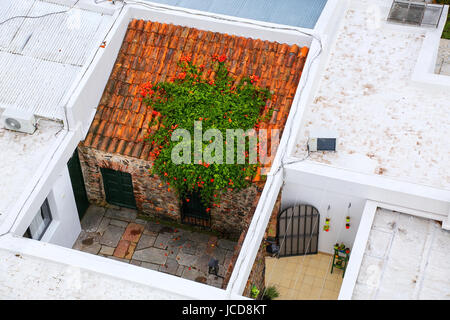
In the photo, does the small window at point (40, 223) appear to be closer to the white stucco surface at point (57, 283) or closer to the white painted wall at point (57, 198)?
the white painted wall at point (57, 198)

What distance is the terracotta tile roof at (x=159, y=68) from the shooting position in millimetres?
15570

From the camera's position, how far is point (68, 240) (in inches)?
642

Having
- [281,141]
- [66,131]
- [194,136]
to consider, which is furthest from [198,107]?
[66,131]

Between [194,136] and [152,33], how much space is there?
12.4 ft

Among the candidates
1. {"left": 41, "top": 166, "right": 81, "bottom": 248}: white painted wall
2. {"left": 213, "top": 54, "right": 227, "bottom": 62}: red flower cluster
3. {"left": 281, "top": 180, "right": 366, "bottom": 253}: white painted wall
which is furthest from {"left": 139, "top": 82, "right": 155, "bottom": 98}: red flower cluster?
{"left": 281, "top": 180, "right": 366, "bottom": 253}: white painted wall

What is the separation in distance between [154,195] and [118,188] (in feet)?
3.86

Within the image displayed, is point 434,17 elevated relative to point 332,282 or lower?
elevated

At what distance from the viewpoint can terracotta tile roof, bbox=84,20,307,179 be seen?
15570 mm

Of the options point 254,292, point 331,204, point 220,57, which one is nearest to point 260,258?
point 254,292

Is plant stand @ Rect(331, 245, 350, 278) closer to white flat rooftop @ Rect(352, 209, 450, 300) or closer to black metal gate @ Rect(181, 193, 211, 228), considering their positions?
white flat rooftop @ Rect(352, 209, 450, 300)

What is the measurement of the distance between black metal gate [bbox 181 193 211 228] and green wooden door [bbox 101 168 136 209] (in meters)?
1.55
